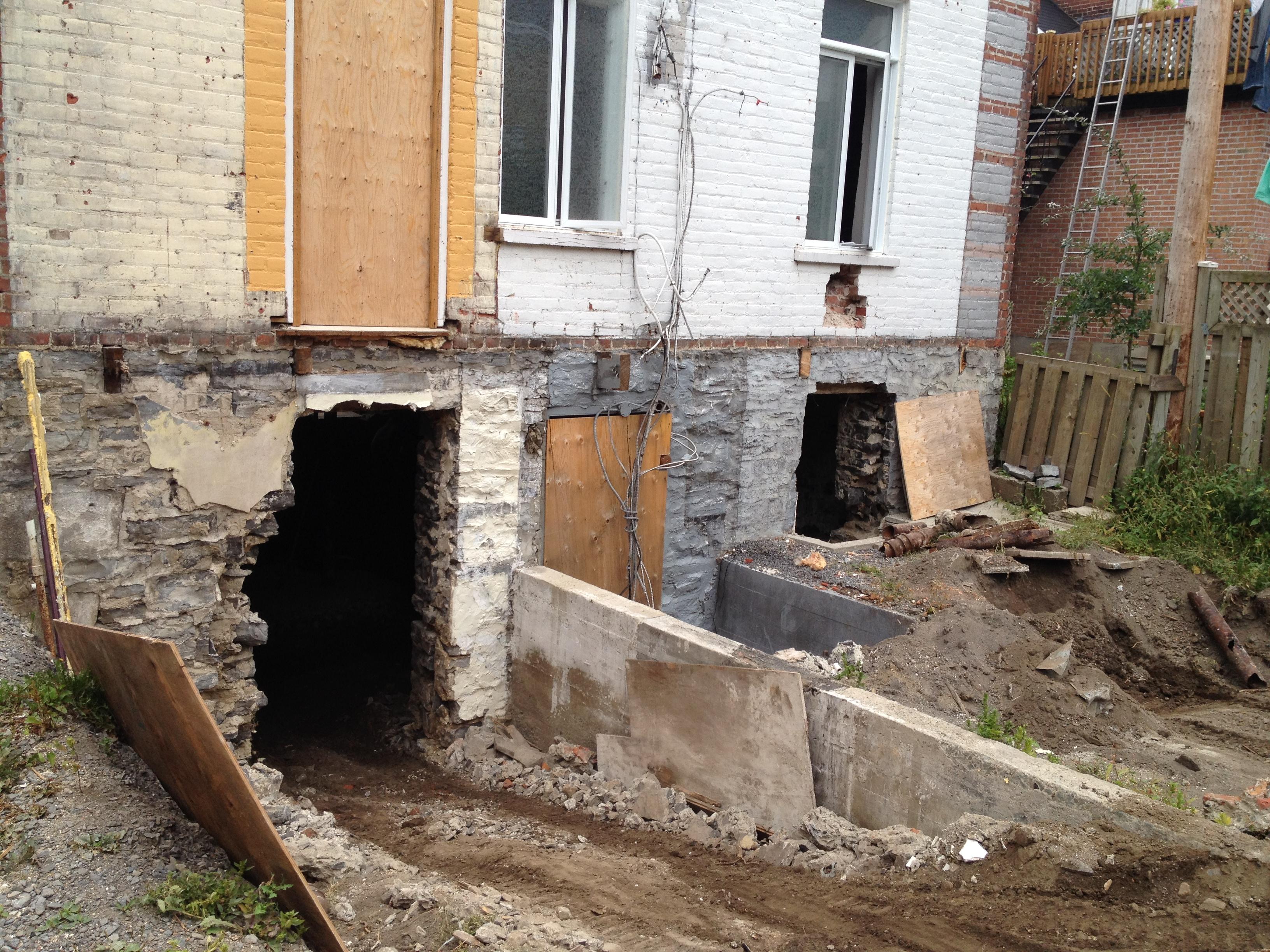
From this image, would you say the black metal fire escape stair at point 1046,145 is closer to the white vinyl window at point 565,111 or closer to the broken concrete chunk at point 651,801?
the white vinyl window at point 565,111

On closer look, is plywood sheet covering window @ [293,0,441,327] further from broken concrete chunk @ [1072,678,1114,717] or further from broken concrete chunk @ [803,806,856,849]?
broken concrete chunk @ [1072,678,1114,717]

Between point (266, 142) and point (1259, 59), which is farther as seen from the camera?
point (1259, 59)

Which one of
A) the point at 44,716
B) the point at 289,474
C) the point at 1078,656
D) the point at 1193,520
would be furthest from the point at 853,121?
the point at 44,716

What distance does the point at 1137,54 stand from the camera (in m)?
16.8

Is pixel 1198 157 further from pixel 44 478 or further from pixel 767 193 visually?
pixel 44 478

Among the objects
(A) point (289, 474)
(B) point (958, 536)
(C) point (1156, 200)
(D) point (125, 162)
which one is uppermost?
(C) point (1156, 200)

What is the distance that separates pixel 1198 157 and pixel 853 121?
401 centimetres

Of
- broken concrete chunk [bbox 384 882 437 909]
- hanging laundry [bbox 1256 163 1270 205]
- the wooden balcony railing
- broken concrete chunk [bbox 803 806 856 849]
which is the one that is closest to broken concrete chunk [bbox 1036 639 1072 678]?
broken concrete chunk [bbox 803 806 856 849]

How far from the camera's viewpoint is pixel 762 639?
8469 millimetres

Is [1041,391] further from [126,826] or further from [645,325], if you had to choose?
[126,826]

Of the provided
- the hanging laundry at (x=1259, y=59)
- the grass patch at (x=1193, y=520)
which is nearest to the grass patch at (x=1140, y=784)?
the grass patch at (x=1193, y=520)

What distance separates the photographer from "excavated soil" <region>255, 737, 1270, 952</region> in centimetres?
391

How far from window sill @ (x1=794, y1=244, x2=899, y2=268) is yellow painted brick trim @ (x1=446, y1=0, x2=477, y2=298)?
314 centimetres

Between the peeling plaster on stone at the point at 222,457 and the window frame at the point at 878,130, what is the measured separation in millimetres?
4894
